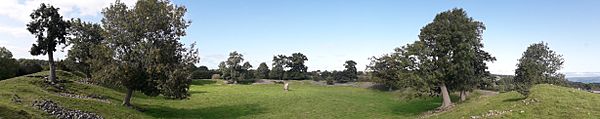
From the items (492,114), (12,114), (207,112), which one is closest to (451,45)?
(492,114)

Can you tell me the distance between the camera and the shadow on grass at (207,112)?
136ft

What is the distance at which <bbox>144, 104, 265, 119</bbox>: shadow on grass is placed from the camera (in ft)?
136

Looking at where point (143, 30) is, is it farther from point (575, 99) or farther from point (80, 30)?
point (575, 99)

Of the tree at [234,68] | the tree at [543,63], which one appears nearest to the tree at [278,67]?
the tree at [234,68]

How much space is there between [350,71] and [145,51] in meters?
84.1

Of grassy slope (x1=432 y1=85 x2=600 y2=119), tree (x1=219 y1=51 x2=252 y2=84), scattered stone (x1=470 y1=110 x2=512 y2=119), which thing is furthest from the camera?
tree (x1=219 y1=51 x2=252 y2=84)

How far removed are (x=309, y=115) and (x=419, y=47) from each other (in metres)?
13.4

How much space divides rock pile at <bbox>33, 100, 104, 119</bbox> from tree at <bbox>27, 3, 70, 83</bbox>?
15.8 m

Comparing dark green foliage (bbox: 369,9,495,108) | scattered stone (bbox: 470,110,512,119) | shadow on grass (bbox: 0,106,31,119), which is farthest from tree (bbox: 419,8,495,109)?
shadow on grass (bbox: 0,106,31,119)

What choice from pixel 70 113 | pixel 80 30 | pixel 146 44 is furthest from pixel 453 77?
pixel 80 30

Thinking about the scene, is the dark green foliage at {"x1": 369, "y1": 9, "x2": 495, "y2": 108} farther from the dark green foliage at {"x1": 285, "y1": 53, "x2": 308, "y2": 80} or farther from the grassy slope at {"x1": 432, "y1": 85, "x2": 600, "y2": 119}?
the dark green foliage at {"x1": 285, "y1": 53, "x2": 308, "y2": 80}

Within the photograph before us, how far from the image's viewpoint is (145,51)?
128 ft

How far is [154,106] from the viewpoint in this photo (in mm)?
47500

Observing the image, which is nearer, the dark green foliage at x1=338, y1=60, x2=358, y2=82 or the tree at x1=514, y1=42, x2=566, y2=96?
the tree at x1=514, y1=42, x2=566, y2=96
